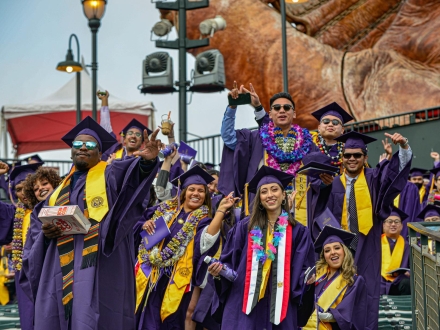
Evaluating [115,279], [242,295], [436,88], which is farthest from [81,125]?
[436,88]

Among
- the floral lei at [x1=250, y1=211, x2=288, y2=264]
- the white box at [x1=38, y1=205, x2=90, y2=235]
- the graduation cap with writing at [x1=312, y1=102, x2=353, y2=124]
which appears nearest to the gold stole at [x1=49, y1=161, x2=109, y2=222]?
the white box at [x1=38, y1=205, x2=90, y2=235]

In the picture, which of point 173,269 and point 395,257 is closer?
point 173,269

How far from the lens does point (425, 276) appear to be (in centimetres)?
696

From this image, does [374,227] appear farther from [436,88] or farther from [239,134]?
[436,88]

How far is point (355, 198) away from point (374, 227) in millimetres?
374

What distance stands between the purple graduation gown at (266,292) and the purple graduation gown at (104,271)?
0.81m

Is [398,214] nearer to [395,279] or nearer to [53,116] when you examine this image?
[395,279]

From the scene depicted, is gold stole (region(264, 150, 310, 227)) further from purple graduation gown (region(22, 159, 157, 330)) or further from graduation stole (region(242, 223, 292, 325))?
purple graduation gown (region(22, 159, 157, 330))

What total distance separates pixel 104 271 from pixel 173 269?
7.07 ft

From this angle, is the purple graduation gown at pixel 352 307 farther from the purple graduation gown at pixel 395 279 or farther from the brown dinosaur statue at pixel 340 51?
the brown dinosaur statue at pixel 340 51

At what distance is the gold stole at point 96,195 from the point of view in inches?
296

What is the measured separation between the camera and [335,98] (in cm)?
2322

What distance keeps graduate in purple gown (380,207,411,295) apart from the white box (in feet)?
21.5

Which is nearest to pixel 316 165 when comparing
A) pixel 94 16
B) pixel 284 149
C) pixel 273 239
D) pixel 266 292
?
pixel 284 149
